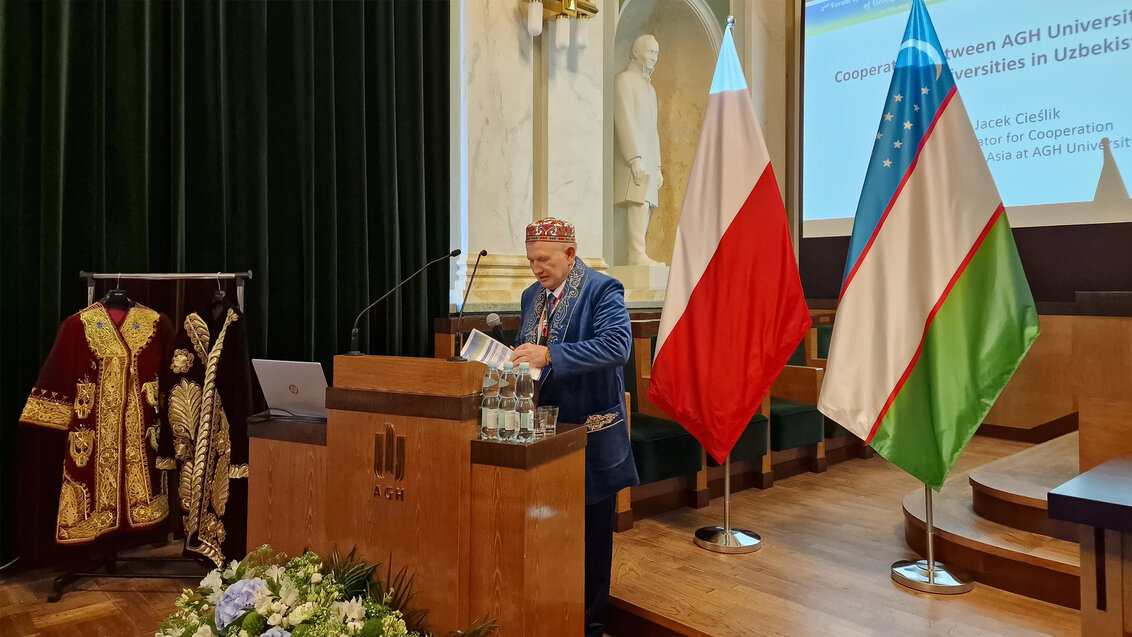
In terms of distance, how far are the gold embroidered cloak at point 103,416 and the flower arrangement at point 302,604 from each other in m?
1.11

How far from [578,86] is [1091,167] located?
129 inches

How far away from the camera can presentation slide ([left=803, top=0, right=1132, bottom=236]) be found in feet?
15.1

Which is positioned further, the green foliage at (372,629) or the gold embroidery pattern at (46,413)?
the gold embroidery pattern at (46,413)

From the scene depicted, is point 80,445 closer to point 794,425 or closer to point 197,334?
point 197,334

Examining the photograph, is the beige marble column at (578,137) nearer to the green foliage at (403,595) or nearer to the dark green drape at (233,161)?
the dark green drape at (233,161)

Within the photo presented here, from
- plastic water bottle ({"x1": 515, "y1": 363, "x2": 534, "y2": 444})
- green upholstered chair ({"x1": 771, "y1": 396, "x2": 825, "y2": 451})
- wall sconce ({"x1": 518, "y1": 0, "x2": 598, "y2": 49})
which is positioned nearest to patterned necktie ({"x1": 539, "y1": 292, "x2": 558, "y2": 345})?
plastic water bottle ({"x1": 515, "y1": 363, "x2": 534, "y2": 444})

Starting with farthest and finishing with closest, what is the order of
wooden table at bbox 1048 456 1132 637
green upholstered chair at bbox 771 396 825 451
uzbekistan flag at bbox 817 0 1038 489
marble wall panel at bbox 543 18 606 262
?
marble wall panel at bbox 543 18 606 262, green upholstered chair at bbox 771 396 825 451, uzbekistan flag at bbox 817 0 1038 489, wooden table at bbox 1048 456 1132 637

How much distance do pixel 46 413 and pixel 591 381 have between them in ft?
6.21

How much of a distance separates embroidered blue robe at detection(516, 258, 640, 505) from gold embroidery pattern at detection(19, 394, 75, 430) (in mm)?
1704

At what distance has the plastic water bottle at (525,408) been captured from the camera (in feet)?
5.72

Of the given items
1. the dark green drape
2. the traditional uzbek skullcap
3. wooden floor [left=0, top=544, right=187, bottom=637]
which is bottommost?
wooden floor [left=0, top=544, right=187, bottom=637]

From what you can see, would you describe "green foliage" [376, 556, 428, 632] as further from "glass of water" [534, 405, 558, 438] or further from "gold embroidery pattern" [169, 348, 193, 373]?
"gold embroidery pattern" [169, 348, 193, 373]

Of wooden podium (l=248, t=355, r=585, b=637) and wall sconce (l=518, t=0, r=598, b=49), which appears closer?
wooden podium (l=248, t=355, r=585, b=637)

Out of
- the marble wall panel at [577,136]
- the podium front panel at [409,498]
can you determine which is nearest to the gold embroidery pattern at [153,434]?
the podium front panel at [409,498]
